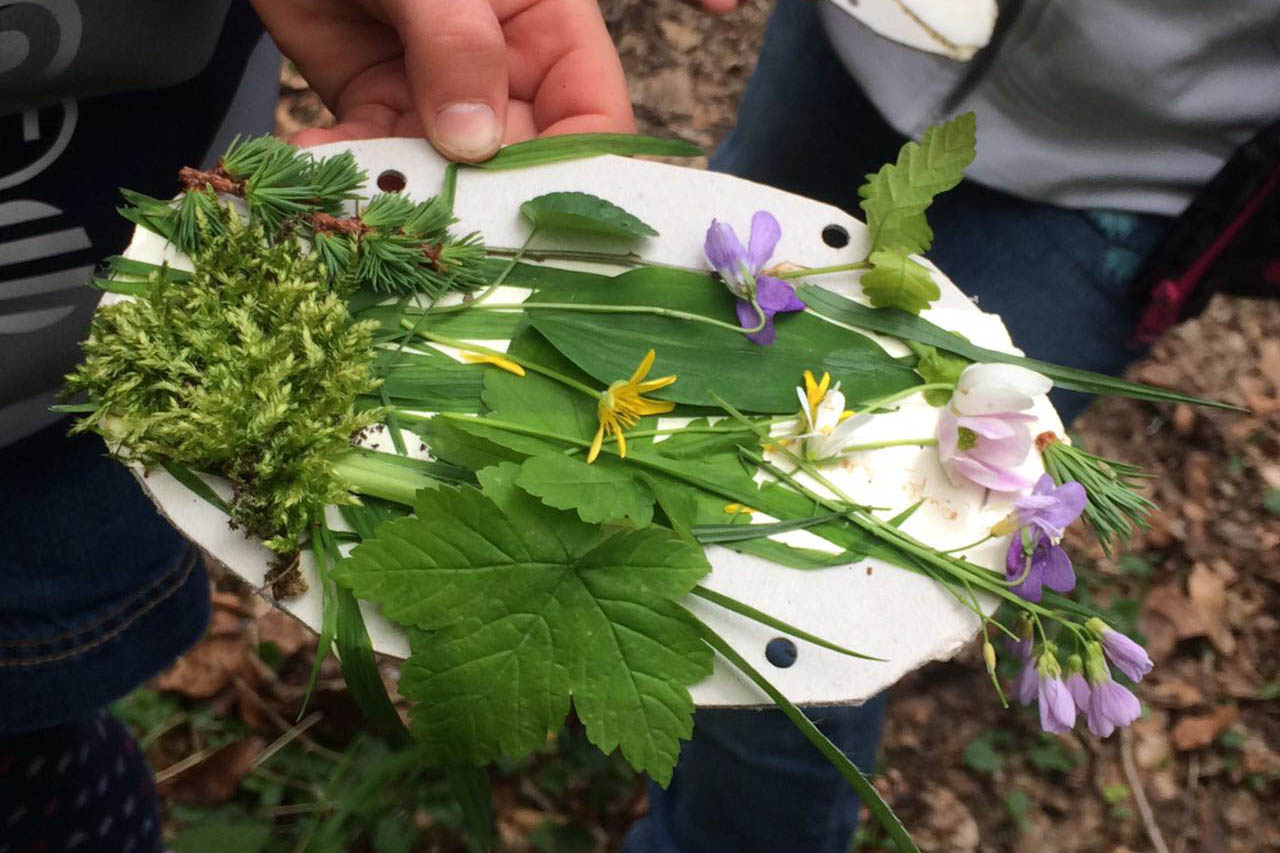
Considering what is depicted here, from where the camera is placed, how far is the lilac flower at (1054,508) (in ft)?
2.27

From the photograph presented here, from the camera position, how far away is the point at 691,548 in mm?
665

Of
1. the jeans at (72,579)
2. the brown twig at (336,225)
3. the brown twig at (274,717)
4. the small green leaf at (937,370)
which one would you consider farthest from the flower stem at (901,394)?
the brown twig at (274,717)

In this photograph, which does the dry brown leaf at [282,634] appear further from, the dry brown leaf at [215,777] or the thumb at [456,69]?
the thumb at [456,69]

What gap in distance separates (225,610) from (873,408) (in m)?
1.41

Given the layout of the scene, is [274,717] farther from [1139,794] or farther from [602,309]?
[1139,794]

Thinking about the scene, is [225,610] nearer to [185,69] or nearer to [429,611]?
[185,69]

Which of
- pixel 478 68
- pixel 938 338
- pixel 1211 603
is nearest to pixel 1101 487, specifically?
pixel 938 338

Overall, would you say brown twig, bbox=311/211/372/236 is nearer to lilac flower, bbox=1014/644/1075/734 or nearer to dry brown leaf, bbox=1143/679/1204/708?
lilac flower, bbox=1014/644/1075/734

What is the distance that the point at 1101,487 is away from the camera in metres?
0.75

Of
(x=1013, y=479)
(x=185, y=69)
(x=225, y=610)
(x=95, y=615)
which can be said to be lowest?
(x=225, y=610)

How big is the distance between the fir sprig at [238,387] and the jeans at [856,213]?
2.02 feet

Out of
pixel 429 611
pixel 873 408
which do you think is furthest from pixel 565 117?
pixel 429 611

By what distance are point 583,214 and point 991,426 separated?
380 millimetres

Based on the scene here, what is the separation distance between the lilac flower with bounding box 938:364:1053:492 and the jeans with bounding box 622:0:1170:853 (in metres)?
0.39
